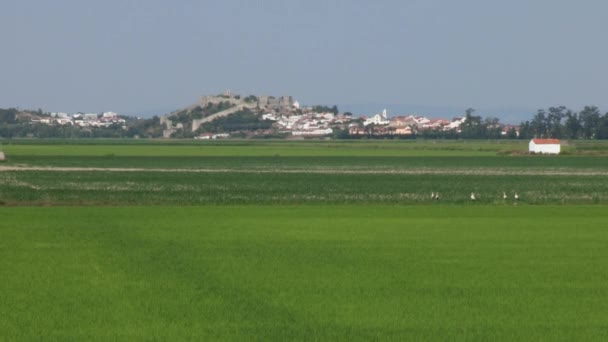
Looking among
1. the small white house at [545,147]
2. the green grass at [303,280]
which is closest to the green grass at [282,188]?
the green grass at [303,280]

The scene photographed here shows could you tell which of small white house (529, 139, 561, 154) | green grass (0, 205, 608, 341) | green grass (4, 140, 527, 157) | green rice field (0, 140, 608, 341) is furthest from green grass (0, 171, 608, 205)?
small white house (529, 139, 561, 154)

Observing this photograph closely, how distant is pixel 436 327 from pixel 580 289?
3449 mm

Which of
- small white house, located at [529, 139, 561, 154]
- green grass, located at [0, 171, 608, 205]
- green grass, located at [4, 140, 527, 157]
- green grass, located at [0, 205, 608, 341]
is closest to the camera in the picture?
green grass, located at [0, 205, 608, 341]

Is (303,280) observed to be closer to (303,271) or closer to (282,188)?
(303,271)

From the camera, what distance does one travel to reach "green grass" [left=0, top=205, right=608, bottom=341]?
39.8 feet

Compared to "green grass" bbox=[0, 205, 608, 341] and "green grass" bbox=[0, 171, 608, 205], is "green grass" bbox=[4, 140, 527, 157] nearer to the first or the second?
"green grass" bbox=[0, 171, 608, 205]

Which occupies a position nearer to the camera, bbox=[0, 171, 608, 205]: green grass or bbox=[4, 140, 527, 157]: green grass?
bbox=[0, 171, 608, 205]: green grass

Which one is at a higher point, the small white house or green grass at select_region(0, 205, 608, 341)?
green grass at select_region(0, 205, 608, 341)

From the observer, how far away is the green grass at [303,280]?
1213 centimetres

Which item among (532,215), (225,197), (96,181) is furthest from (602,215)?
(96,181)

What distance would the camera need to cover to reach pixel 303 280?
15.8 m

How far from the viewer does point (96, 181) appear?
170 ft

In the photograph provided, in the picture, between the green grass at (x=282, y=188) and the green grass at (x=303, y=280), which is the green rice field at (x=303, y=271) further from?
the green grass at (x=282, y=188)

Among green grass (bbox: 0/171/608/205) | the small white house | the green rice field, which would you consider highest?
the green rice field
